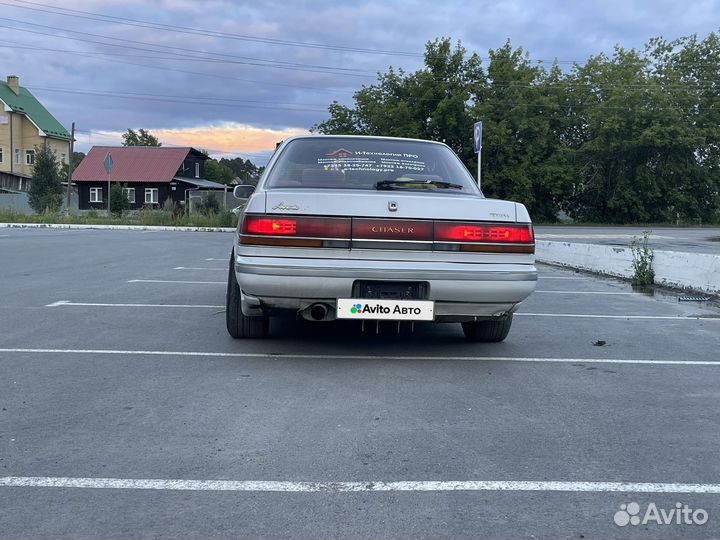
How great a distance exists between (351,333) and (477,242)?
1.90m

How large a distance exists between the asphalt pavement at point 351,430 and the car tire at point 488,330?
166mm

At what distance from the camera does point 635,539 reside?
2648 mm

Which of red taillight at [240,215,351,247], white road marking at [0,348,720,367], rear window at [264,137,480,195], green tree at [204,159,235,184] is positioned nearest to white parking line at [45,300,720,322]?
white road marking at [0,348,720,367]

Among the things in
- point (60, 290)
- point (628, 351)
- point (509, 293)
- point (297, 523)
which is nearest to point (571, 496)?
point (297, 523)

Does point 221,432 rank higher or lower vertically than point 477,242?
lower

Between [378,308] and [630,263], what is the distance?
25.9 ft

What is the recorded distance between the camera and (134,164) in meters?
58.2

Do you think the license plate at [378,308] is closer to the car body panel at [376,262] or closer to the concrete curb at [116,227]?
the car body panel at [376,262]

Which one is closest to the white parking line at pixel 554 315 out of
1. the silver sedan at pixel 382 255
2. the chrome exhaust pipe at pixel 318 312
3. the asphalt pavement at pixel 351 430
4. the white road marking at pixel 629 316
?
the white road marking at pixel 629 316

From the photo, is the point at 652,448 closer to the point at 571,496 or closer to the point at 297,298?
the point at 571,496

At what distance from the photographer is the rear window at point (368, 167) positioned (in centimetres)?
572

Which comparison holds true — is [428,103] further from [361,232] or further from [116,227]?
[361,232]

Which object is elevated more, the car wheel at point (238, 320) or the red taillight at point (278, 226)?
the red taillight at point (278, 226)

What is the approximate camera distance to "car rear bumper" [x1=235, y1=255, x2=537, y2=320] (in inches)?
191
